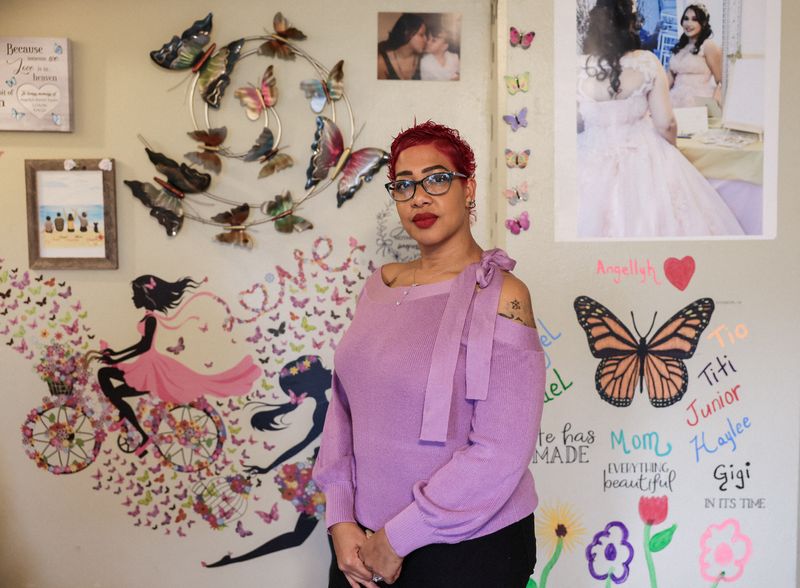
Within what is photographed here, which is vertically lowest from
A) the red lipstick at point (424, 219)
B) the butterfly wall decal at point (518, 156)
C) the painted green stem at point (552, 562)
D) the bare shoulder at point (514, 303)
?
the painted green stem at point (552, 562)

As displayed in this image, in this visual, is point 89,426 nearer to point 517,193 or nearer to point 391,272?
point 391,272

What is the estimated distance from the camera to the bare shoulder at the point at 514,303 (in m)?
1.08

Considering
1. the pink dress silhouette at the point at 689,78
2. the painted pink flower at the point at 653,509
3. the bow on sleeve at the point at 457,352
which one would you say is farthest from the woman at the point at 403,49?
the painted pink flower at the point at 653,509

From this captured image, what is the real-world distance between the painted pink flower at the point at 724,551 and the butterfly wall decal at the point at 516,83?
4.53ft

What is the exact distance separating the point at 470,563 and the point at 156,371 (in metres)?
1.25

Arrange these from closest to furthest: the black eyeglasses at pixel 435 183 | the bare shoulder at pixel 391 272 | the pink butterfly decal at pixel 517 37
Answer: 1. the black eyeglasses at pixel 435 183
2. the bare shoulder at pixel 391 272
3. the pink butterfly decal at pixel 517 37

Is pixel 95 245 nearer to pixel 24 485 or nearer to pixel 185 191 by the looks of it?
pixel 185 191

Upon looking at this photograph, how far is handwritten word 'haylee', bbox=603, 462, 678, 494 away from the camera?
5.81 feet

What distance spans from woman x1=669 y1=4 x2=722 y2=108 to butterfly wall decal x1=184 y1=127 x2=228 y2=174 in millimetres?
1338

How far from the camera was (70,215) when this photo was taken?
1896 mm

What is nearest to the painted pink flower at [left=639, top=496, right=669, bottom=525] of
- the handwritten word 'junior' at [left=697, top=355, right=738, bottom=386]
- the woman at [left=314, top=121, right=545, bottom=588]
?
the handwritten word 'junior' at [left=697, top=355, right=738, bottom=386]

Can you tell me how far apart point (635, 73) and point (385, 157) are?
0.76 meters

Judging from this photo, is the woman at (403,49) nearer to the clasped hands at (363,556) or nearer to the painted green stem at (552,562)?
the clasped hands at (363,556)

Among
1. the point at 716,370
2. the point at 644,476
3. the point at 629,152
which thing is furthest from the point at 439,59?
the point at 644,476
